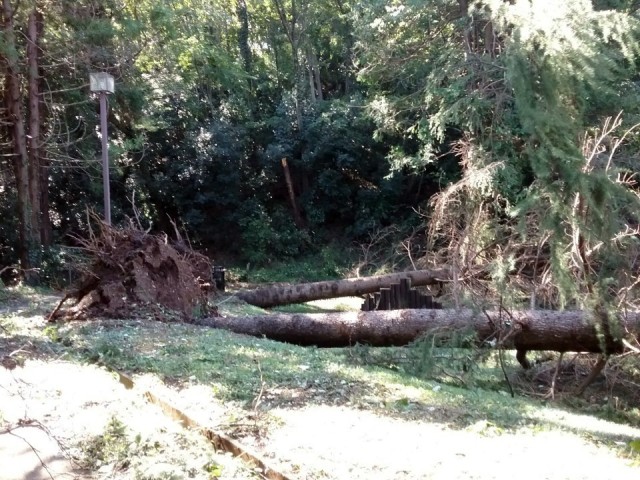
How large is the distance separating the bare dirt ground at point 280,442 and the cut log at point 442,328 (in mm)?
2051

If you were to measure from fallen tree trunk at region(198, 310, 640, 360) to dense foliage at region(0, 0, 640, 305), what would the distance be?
0.51 m

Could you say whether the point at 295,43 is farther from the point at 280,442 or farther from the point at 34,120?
the point at 280,442

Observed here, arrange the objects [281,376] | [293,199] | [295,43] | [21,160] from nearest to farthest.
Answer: [281,376] → [21,160] → [293,199] → [295,43]

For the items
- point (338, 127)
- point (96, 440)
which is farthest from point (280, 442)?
point (338, 127)

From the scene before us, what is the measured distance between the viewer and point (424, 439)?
15.7 ft

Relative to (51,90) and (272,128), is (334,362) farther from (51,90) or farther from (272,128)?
(272,128)

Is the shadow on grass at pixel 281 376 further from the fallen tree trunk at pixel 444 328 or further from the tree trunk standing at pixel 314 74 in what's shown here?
the tree trunk standing at pixel 314 74

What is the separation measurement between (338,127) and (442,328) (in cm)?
1731

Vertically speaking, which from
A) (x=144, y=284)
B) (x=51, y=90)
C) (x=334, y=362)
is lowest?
(x=334, y=362)

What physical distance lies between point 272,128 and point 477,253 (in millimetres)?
17429

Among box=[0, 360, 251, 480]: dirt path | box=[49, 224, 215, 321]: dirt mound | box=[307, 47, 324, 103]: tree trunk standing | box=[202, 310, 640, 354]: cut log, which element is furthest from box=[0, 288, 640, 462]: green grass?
box=[307, 47, 324, 103]: tree trunk standing

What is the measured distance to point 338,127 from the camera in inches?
988

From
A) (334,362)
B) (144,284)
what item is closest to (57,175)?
(144,284)

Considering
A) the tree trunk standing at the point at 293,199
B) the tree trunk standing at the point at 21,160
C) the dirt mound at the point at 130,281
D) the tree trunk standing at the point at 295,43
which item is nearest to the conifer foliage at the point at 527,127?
the dirt mound at the point at 130,281
